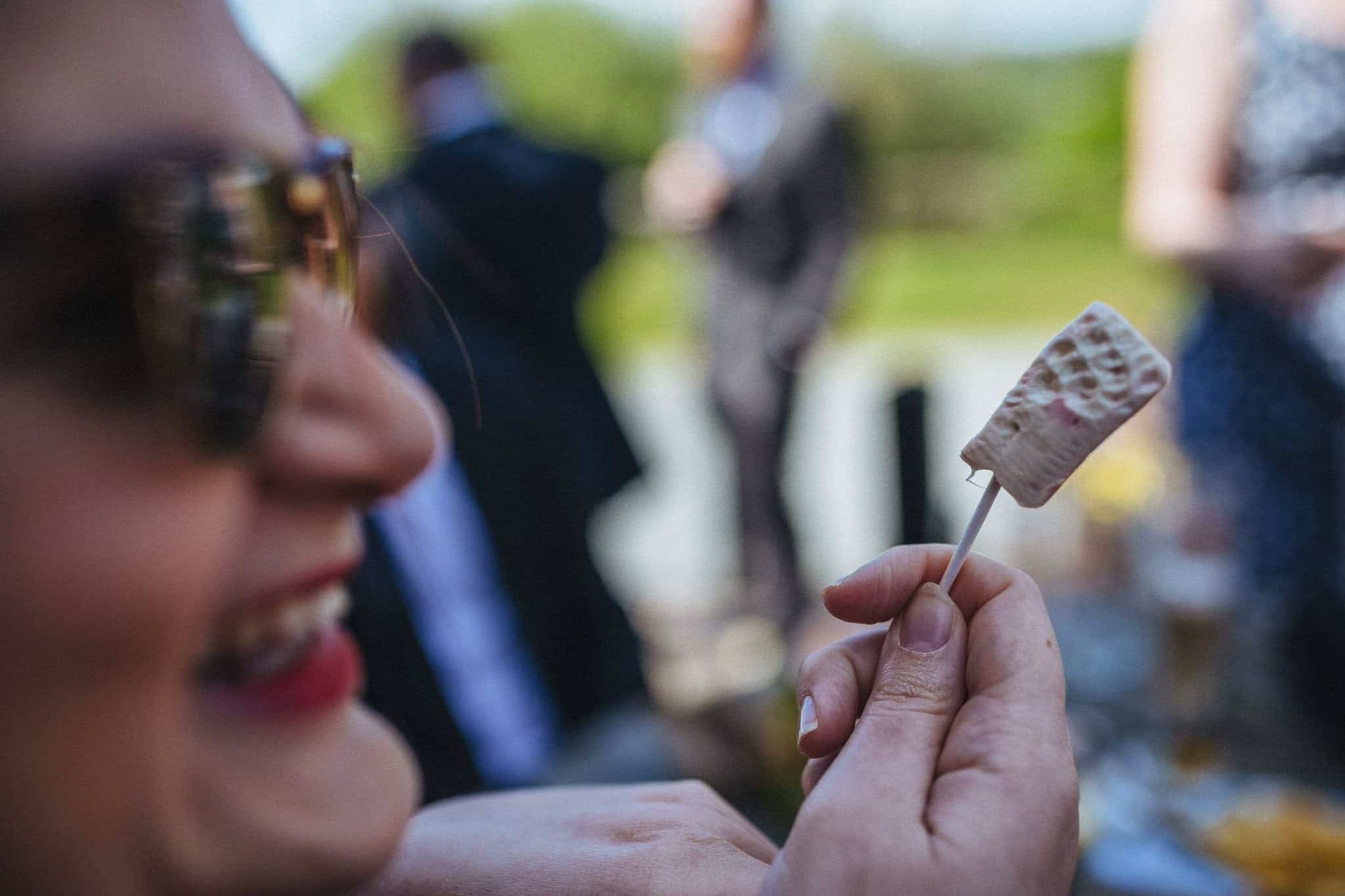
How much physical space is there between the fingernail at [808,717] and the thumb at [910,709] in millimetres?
43

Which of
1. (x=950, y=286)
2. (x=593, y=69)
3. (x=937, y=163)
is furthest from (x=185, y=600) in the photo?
(x=937, y=163)

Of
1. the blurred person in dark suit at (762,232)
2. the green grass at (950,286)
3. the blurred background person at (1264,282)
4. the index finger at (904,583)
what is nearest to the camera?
the index finger at (904,583)

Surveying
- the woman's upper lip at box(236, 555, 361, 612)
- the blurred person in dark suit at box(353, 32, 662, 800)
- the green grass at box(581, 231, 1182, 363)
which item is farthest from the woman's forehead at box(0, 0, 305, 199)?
the green grass at box(581, 231, 1182, 363)

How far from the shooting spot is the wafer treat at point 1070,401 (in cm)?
82

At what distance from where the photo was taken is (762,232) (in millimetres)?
4676

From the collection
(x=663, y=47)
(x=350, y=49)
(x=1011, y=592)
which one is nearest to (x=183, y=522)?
(x=1011, y=592)

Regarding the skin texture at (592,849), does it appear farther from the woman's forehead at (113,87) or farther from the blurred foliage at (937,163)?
the blurred foliage at (937,163)

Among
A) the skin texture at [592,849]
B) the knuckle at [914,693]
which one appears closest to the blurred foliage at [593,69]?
the skin texture at [592,849]

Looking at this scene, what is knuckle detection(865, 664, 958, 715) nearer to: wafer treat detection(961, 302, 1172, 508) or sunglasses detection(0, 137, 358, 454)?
wafer treat detection(961, 302, 1172, 508)

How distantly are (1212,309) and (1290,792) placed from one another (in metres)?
1.29

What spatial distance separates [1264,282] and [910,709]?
2160 mm

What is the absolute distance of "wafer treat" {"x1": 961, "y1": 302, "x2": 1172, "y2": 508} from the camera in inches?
32.4

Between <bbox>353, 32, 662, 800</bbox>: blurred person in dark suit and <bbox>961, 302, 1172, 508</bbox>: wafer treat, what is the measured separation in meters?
1.00

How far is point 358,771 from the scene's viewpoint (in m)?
0.81
